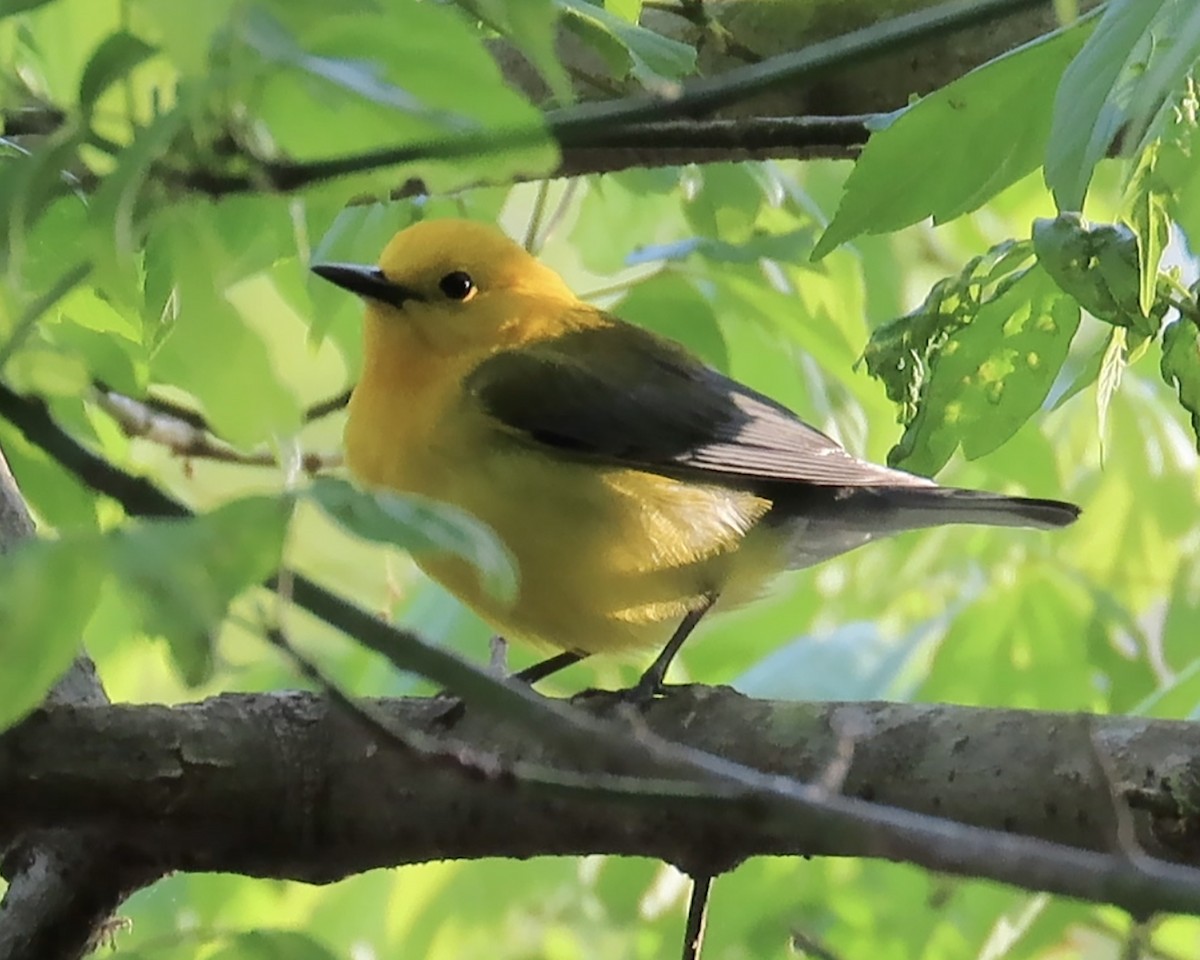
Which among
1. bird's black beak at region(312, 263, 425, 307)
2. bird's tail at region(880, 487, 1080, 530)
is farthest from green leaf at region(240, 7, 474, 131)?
bird's tail at region(880, 487, 1080, 530)

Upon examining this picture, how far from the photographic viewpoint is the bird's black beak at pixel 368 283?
5.23ft

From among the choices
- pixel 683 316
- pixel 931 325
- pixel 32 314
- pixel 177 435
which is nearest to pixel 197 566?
pixel 32 314

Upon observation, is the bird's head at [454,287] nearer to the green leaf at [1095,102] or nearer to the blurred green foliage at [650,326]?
the blurred green foliage at [650,326]

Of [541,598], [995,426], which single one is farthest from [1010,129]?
[541,598]

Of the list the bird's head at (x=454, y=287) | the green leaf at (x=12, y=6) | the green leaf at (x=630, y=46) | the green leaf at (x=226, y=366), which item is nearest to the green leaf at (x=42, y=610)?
the green leaf at (x=226, y=366)

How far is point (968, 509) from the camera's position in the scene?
5.85ft

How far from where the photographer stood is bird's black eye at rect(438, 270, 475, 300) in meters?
1.95

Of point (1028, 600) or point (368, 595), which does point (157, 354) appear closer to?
point (1028, 600)

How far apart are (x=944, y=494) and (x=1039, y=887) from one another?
136 centimetres

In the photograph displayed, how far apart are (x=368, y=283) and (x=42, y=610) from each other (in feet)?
4.33

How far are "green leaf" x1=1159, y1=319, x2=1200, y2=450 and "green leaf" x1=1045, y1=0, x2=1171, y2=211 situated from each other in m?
0.20

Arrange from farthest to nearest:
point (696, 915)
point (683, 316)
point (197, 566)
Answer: point (683, 316) → point (696, 915) → point (197, 566)

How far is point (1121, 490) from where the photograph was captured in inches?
77.3

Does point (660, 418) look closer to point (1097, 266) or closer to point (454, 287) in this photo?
point (454, 287)
